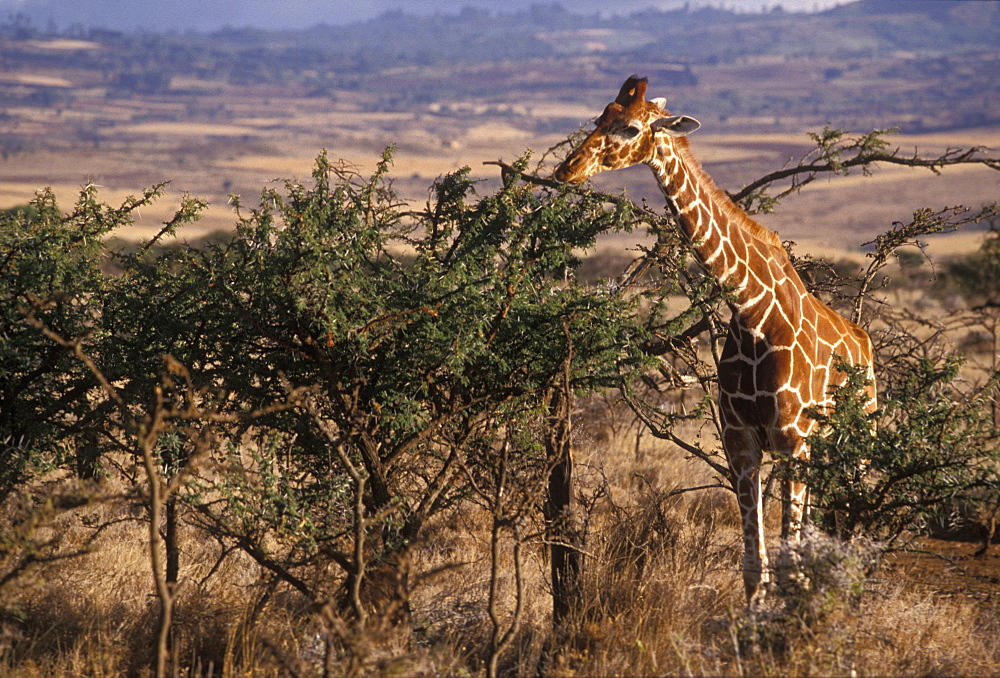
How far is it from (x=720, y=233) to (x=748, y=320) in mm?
579

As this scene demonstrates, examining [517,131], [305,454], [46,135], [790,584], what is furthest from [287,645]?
[517,131]

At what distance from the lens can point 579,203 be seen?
5953 mm

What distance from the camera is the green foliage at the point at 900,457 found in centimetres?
565

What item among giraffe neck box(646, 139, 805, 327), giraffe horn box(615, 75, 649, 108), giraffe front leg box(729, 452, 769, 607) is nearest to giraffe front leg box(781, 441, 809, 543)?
giraffe front leg box(729, 452, 769, 607)

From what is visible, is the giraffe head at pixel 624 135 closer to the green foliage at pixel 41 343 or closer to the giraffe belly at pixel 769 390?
the giraffe belly at pixel 769 390

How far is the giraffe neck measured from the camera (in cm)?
589

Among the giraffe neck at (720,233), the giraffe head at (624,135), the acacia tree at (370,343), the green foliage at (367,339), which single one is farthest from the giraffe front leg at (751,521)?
the giraffe head at (624,135)

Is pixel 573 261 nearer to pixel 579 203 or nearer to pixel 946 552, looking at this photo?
pixel 579 203

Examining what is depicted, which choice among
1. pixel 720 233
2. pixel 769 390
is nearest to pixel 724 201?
pixel 720 233

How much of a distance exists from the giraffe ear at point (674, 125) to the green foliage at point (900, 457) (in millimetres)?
1708

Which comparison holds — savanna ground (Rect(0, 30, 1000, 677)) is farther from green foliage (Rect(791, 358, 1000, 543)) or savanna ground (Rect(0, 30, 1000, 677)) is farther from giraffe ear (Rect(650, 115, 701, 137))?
giraffe ear (Rect(650, 115, 701, 137))

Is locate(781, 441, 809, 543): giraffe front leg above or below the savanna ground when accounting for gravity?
above

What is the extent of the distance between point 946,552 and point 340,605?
560 cm

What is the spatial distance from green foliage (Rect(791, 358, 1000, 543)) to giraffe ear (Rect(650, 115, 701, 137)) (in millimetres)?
1708
